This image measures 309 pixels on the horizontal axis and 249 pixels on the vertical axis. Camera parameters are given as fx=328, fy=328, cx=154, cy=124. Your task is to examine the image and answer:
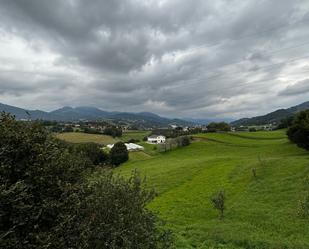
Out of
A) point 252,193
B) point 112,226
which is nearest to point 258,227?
point 252,193

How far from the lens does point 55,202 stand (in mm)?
12133

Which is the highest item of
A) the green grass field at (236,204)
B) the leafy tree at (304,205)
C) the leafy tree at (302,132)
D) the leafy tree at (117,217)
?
the leafy tree at (302,132)

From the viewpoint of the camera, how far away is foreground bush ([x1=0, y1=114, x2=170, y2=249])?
11.2 m

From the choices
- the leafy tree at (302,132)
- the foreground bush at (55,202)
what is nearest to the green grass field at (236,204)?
the foreground bush at (55,202)

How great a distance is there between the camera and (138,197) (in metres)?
14.9

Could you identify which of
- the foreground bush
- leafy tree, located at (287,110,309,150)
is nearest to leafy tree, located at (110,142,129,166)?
leafy tree, located at (287,110,309,150)

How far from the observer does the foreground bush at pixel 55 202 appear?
11219 mm

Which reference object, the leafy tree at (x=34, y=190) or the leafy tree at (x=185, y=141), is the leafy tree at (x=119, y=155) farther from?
the leafy tree at (x=34, y=190)

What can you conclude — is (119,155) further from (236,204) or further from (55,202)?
(55,202)

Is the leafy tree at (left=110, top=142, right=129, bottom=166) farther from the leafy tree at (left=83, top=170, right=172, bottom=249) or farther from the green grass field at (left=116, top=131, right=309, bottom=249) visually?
the leafy tree at (left=83, top=170, right=172, bottom=249)

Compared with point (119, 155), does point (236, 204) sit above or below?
below

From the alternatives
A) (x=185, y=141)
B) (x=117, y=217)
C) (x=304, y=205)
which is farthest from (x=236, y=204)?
(x=185, y=141)

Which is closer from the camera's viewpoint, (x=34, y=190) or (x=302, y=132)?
(x=34, y=190)

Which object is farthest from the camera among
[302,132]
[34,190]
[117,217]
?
[302,132]
